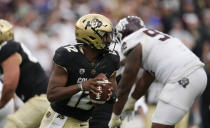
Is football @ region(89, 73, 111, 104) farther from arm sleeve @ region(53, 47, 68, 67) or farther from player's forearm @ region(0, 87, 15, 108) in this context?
player's forearm @ region(0, 87, 15, 108)

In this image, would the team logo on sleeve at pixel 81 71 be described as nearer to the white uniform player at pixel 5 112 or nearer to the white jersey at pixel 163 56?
the white jersey at pixel 163 56

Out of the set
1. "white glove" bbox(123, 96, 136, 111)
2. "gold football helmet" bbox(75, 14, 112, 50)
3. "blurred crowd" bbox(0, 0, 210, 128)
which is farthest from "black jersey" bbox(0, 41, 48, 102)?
"blurred crowd" bbox(0, 0, 210, 128)

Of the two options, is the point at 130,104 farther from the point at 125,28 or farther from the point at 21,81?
the point at 21,81

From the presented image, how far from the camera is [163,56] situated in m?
6.80

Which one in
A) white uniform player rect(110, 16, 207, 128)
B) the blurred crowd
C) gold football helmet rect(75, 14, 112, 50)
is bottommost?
the blurred crowd

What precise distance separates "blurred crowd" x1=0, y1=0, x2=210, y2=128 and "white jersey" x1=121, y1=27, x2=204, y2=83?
14.4 ft

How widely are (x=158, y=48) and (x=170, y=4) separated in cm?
775

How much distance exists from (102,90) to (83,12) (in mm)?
10558

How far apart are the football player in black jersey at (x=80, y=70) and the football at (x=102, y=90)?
0.14ft

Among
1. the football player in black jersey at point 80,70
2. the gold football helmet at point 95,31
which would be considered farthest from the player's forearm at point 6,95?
the gold football helmet at point 95,31

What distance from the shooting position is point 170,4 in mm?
14445

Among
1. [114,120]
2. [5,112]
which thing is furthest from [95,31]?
[5,112]

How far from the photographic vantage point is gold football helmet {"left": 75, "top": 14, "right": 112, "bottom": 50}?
558 centimetres

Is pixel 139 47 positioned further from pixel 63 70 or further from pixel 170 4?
pixel 170 4
